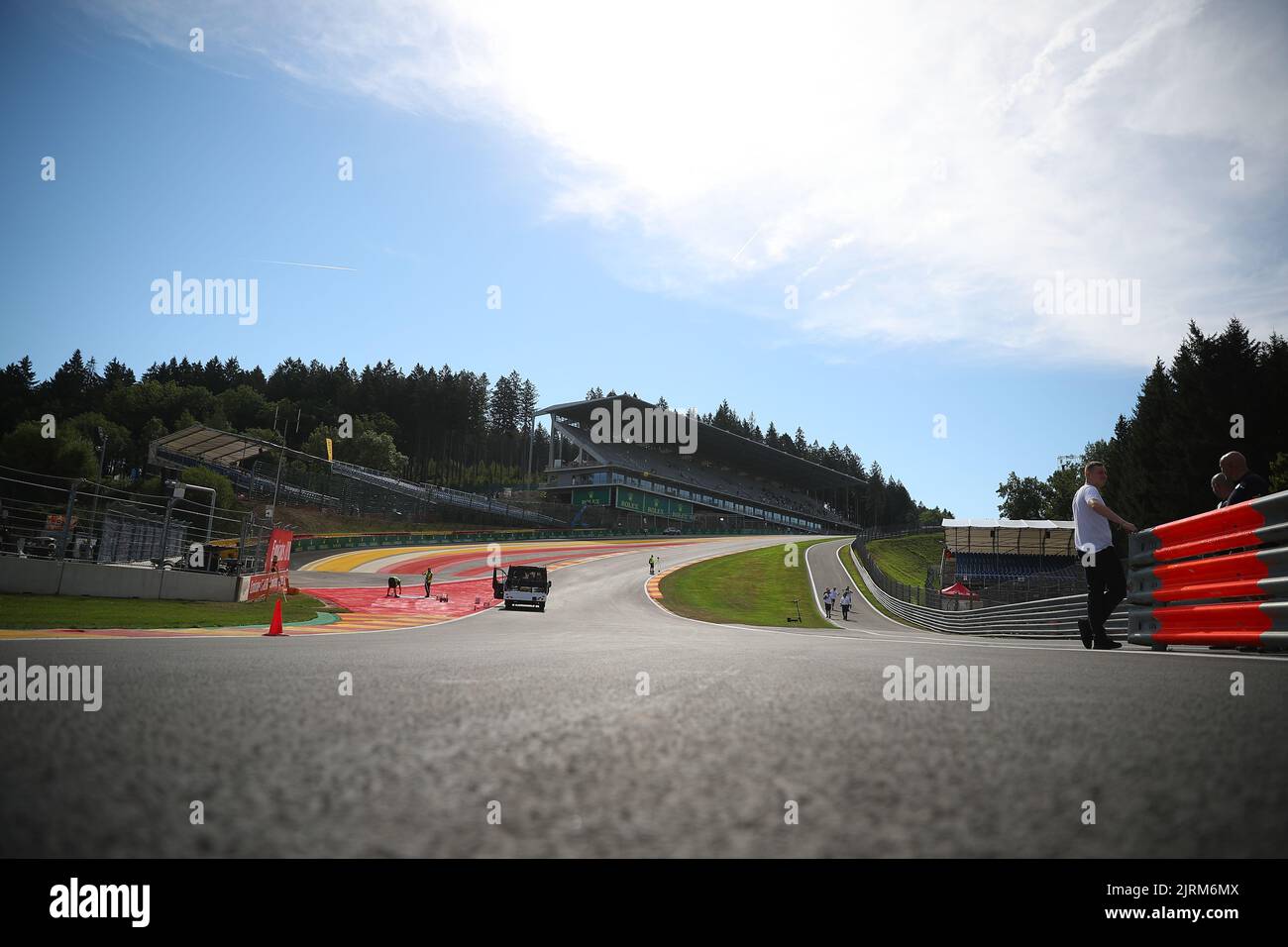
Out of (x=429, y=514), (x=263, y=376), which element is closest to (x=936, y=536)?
(x=429, y=514)

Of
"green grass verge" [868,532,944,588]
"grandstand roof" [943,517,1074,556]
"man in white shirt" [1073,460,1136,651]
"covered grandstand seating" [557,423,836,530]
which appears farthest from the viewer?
"covered grandstand seating" [557,423,836,530]

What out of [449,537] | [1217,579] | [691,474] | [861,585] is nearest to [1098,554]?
[1217,579]

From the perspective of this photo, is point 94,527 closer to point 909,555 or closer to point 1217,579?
point 1217,579

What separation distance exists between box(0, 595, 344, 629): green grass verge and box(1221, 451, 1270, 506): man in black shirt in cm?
1456

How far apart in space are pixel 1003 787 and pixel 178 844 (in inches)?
65.4

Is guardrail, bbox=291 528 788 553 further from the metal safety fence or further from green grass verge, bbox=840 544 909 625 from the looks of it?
the metal safety fence

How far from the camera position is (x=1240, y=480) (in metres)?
6.80

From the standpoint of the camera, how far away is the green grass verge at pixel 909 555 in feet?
256

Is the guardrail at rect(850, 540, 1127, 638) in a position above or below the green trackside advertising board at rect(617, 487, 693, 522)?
below

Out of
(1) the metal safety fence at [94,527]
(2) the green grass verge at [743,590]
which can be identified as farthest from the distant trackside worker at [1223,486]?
(2) the green grass verge at [743,590]

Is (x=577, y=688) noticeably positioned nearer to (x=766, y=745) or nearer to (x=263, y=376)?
(x=766, y=745)

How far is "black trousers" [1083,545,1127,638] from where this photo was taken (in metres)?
7.48

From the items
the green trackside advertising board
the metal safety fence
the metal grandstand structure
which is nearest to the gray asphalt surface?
the metal safety fence
